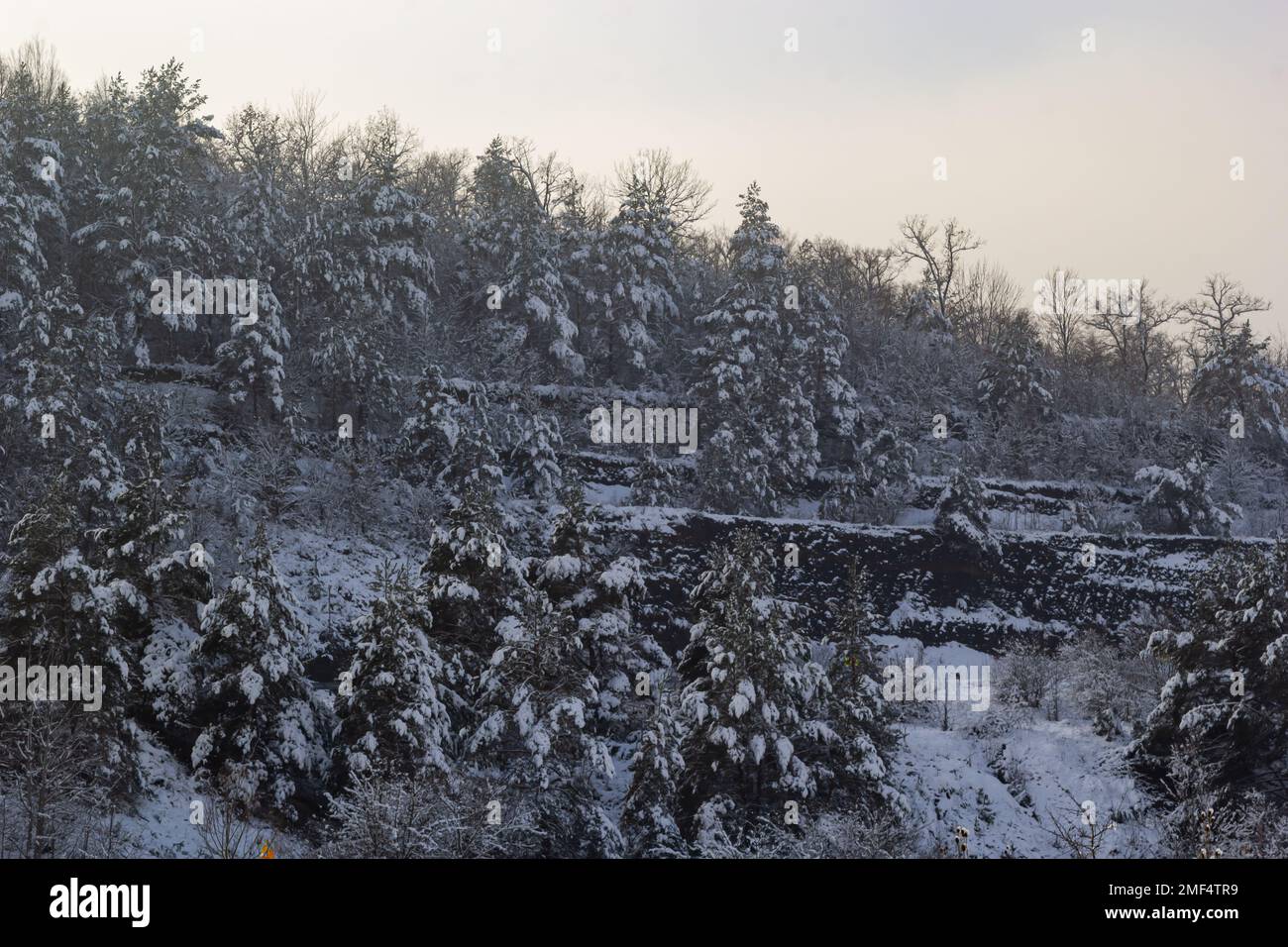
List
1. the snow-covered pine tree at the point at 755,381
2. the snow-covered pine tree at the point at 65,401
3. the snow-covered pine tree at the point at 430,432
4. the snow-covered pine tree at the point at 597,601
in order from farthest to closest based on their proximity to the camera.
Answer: the snow-covered pine tree at the point at 755,381 → the snow-covered pine tree at the point at 430,432 → the snow-covered pine tree at the point at 65,401 → the snow-covered pine tree at the point at 597,601

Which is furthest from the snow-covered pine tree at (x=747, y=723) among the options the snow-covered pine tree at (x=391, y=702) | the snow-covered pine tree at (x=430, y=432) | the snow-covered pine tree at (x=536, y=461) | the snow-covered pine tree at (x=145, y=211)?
the snow-covered pine tree at (x=145, y=211)

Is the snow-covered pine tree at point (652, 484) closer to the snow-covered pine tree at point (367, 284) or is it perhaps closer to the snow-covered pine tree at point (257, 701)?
the snow-covered pine tree at point (367, 284)

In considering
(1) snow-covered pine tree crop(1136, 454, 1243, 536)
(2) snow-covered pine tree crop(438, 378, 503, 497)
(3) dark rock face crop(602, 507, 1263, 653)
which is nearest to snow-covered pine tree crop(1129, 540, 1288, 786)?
(3) dark rock face crop(602, 507, 1263, 653)

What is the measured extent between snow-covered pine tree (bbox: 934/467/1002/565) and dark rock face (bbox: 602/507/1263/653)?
1.03 ft

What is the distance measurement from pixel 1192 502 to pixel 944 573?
1278 cm

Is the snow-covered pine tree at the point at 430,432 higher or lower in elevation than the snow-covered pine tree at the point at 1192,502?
higher

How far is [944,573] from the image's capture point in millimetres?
34094

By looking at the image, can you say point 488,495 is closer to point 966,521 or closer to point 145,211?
point 966,521

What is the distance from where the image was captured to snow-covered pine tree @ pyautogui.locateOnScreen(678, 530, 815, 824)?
1967 cm

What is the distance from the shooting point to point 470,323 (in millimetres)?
45406

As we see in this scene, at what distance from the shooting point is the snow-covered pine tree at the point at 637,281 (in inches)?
1784

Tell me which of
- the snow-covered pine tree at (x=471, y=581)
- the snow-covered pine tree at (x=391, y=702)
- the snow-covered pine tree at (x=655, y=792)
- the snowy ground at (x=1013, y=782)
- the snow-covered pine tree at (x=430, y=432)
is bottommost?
the snowy ground at (x=1013, y=782)

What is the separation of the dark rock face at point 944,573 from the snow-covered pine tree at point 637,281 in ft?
46.0
